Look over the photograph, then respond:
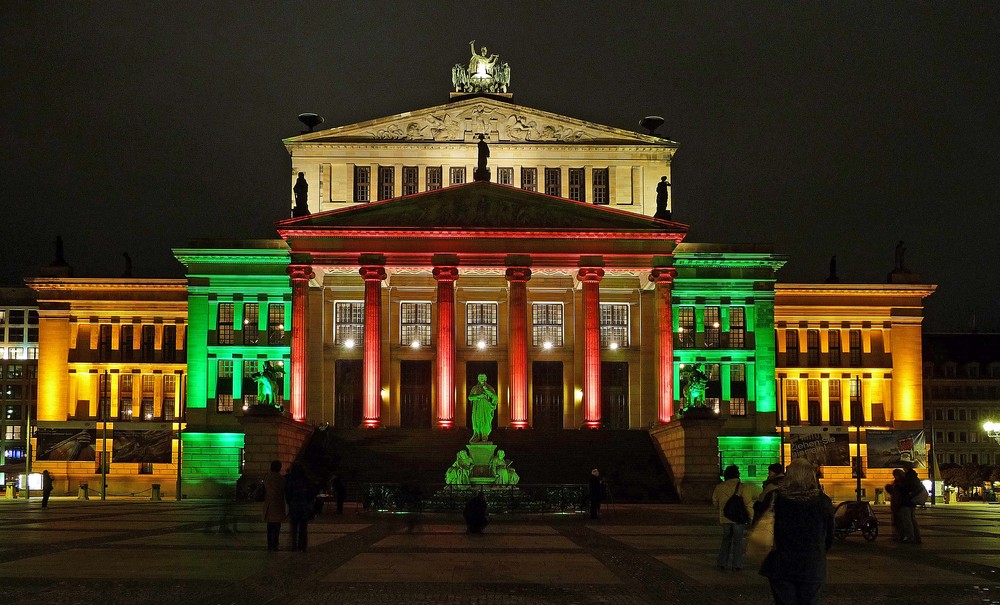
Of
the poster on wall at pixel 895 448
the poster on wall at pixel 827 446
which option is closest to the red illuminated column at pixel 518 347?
the poster on wall at pixel 827 446

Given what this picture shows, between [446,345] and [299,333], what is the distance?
8.55 m

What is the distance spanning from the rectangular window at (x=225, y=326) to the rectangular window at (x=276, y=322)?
248 centimetres

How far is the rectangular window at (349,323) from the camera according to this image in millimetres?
74875

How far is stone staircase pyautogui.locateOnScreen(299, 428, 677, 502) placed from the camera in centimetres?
5656

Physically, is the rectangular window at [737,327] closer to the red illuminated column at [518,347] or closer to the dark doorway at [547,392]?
the dark doorway at [547,392]

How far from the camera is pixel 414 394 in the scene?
247 ft

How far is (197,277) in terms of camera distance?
7444 centimetres

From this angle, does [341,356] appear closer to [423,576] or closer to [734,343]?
[734,343]

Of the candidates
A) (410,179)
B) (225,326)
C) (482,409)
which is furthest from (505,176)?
(482,409)

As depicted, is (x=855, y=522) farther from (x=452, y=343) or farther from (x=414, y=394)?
(x=414, y=394)

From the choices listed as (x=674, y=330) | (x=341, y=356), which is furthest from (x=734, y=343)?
(x=341, y=356)

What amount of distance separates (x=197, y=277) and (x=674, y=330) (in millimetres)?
31245

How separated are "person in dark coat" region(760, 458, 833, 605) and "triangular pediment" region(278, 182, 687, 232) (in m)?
54.4

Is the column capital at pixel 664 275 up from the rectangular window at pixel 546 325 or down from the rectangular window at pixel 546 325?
up
